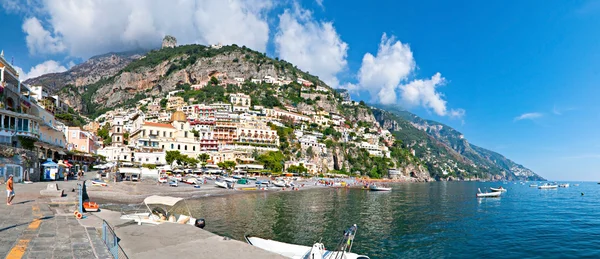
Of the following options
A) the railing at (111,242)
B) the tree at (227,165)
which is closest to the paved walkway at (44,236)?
the railing at (111,242)

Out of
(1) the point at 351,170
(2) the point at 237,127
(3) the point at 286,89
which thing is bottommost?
(1) the point at 351,170

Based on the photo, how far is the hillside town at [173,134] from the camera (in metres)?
35.4

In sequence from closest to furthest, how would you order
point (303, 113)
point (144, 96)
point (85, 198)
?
point (85, 198)
point (303, 113)
point (144, 96)

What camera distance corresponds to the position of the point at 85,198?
1912 cm

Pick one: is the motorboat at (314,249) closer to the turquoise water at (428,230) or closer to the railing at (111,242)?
the turquoise water at (428,230)

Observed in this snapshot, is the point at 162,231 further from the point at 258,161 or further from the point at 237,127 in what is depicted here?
the point at 237,127

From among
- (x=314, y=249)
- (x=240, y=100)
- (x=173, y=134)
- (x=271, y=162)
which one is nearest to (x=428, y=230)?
(x=314, y=249)

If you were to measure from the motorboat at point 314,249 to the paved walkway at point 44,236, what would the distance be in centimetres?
659

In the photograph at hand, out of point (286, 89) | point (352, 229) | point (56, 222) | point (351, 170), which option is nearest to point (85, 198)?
point (56, 222)

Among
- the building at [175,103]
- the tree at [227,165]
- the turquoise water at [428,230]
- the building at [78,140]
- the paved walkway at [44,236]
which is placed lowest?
the turquoise water at [428,230]

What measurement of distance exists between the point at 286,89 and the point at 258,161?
9057cm

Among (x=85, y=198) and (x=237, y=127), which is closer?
(x=85, y=198)

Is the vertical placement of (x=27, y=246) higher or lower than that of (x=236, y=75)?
lower

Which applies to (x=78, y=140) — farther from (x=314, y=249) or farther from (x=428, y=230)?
(x=314, y=249)
